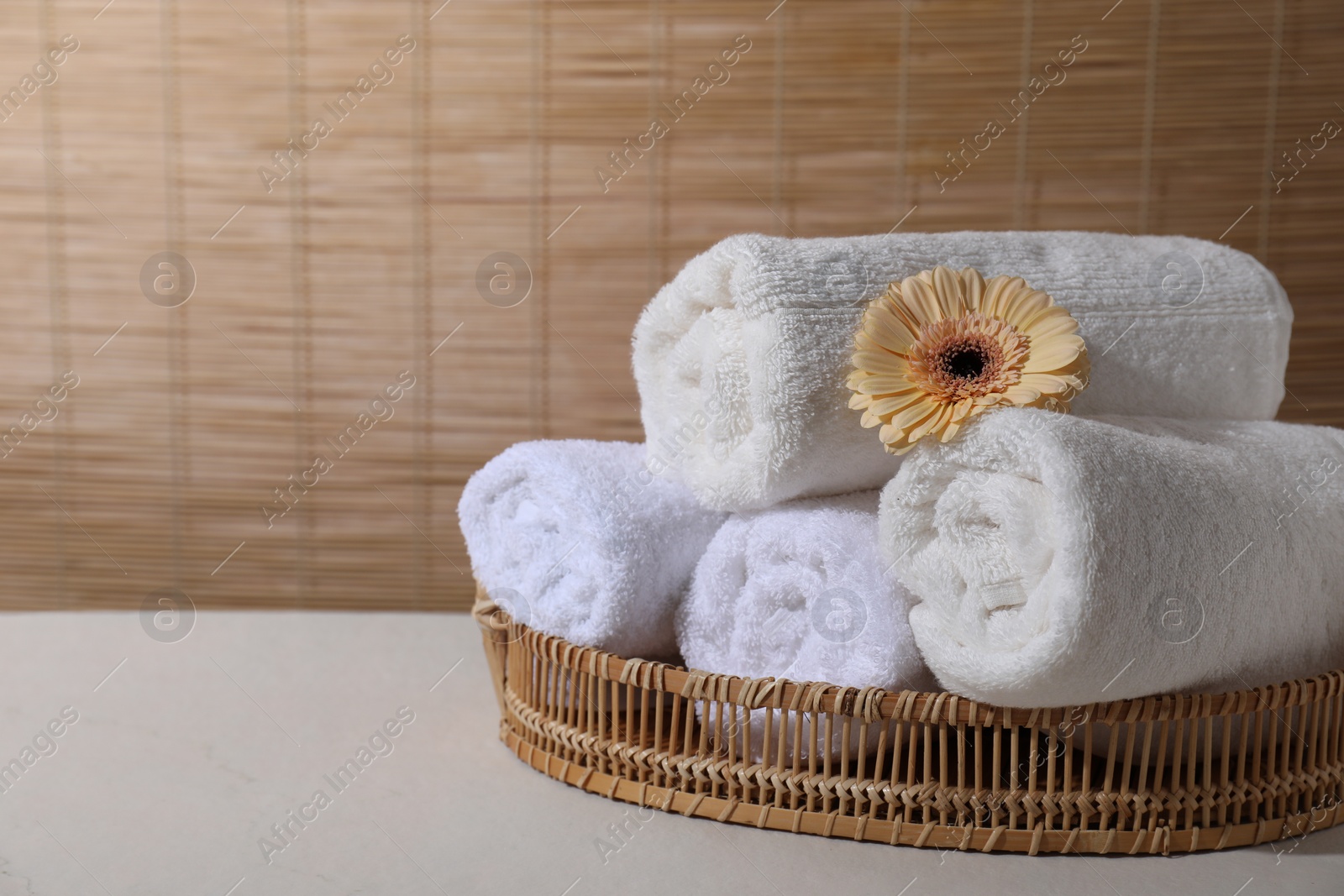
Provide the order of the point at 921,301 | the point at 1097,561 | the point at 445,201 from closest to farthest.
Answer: the point at 1097,561 < the point at 921,301 < the point at 445,201

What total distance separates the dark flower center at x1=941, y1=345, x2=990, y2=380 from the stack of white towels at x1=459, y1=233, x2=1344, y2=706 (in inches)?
1.7

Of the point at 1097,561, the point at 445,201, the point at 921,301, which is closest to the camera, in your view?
the point at 1097,561

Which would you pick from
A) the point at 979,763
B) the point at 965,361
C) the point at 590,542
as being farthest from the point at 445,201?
the point at 979,763

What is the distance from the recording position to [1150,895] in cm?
51

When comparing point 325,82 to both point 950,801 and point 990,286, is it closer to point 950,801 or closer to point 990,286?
point 990,286

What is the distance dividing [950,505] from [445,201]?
672 mm

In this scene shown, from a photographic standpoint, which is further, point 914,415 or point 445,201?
point 445,201

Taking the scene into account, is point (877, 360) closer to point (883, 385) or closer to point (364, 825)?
point (883, 385)

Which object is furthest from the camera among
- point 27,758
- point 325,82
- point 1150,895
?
point 325,82

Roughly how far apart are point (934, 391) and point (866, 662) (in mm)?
139

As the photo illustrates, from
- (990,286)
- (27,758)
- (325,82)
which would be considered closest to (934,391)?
(990,286)

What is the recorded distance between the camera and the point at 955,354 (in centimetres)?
56

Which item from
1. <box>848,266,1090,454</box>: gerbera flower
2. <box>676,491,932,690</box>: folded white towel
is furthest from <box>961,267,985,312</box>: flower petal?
<box>676,491,932,690</box>: folded white towel

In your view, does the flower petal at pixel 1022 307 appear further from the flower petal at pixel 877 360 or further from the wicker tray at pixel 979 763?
the wicker tray at pixel 979 763
